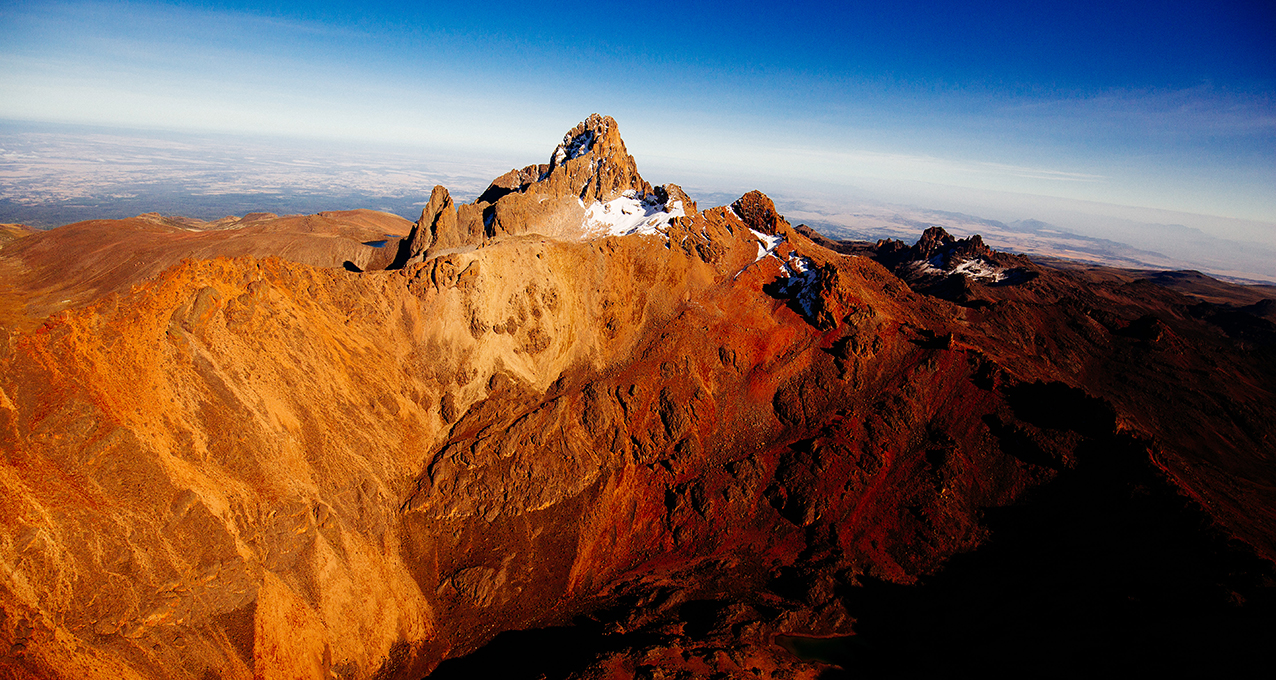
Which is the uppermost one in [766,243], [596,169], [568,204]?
[596,169]

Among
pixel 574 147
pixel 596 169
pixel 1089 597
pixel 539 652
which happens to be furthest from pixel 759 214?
pixel 539 652

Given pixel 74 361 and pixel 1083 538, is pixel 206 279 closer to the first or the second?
pixel 74 361

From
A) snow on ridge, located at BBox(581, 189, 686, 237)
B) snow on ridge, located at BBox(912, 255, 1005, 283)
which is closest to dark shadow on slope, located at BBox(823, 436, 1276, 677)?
snow on ridge, located at BBox(581, 189, 686, 237)

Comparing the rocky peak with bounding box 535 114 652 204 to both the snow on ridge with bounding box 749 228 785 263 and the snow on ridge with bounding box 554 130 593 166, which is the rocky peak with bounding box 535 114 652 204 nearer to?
the snow on ridge with bounding box 554 130 593 166

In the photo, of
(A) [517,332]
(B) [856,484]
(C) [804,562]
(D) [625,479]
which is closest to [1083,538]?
(B) [856,484]

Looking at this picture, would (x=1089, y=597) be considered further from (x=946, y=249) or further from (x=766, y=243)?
(x=946, y=249)

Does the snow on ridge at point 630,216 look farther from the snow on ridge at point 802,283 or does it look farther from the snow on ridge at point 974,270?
the snow on ridge at point 974,270
